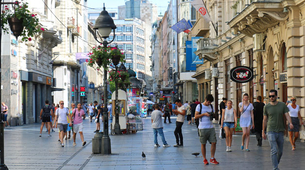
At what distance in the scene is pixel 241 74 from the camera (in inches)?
829

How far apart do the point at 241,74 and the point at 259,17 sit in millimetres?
2320

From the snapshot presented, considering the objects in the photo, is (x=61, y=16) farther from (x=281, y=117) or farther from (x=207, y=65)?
(x=281, y=117)

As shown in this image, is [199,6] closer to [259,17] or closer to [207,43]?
[207,43]

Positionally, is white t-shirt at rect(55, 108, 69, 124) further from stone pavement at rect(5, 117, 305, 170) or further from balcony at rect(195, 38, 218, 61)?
balcony at rect(195, 38, 218, 61)

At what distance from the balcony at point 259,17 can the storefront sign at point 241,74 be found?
6.38 feet

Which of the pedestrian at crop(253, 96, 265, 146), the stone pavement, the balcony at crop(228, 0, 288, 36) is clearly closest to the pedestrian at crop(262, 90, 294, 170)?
the stone pavement

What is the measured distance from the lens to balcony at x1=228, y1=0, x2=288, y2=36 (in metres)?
19.1

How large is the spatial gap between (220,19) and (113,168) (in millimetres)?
23858

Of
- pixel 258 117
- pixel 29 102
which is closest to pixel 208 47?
pixel 29 102

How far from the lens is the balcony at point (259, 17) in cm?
1914

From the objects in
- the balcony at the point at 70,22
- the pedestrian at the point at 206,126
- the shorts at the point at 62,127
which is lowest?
the shorts at the point at 62,127

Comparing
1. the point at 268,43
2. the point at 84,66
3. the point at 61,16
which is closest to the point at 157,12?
the point at 84,66

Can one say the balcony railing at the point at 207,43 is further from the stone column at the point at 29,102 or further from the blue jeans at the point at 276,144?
the blue jeans at the point at 276,144

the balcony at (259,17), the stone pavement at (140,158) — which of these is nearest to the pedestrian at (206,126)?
the stone pavement at (140,158)
